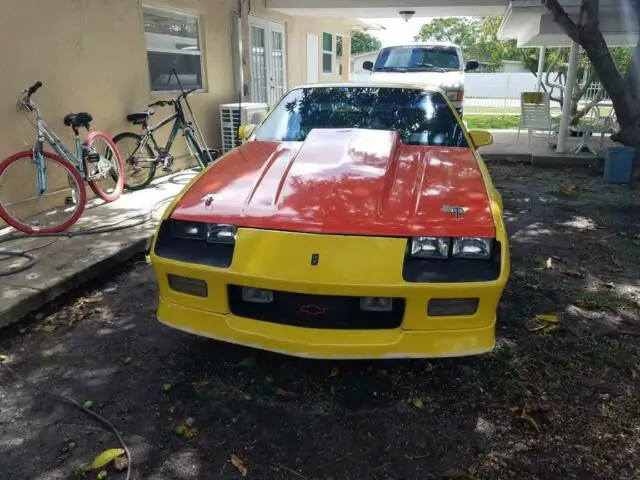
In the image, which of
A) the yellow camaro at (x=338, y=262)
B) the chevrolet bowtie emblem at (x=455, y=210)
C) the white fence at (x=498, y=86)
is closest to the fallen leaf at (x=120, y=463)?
the yellow camaro at (x=338, y=262)

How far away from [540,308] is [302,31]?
11288mm

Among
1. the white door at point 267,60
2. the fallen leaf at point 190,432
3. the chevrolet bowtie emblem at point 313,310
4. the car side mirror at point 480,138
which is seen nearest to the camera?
the fallen leaf at point 190,432

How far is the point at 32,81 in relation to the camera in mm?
5336

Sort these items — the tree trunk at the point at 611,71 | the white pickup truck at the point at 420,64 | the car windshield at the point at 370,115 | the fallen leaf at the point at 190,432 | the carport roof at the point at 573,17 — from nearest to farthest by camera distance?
the fallen leaf at the point at 190,432 < the car windshield at the point at 370,115 < the tree trunk at the point at 611,71 < the carport roof at the point at 573,17 < the white pickup truck at the point at 420,64

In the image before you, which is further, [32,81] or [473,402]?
[32,81]

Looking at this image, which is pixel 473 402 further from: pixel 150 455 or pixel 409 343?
pixel 150 455

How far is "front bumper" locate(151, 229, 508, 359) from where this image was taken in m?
2.45

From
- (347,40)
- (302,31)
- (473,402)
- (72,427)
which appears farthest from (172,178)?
(347,40)

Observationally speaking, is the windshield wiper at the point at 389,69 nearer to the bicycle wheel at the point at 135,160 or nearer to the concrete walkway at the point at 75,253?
the bicycle wheel at the point at 135,160

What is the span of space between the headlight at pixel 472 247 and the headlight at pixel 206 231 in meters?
1.15

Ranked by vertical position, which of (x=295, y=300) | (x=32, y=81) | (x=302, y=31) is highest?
(x=302, y=31)

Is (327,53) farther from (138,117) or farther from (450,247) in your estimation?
(450,247)

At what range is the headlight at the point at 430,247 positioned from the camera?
2.58 meters

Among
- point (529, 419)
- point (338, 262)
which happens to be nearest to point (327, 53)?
point (338, 262)
